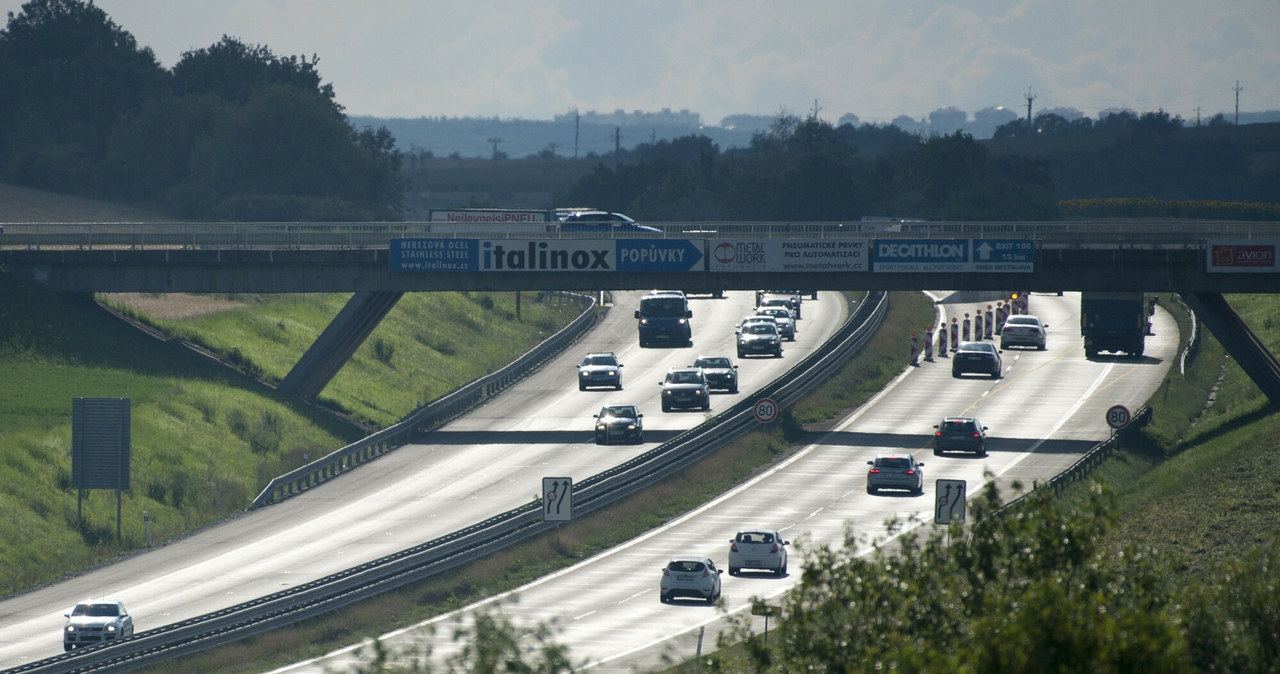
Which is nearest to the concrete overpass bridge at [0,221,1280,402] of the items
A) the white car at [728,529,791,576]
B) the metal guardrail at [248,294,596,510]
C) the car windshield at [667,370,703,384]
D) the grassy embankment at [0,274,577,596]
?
the grassy embankment at [0,274,577,596]

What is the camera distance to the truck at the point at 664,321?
83.0 metres

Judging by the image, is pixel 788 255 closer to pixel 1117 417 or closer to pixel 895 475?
pixel 1117 417

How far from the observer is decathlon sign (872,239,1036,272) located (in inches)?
2420

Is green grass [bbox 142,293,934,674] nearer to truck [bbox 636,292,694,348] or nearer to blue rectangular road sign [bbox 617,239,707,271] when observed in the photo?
blue rectangular road sign [bbox 617,239,707,271]

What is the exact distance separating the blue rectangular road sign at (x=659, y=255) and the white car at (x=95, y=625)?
100 ft

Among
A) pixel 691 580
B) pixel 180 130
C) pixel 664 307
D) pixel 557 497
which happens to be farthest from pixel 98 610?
pixel 180 130

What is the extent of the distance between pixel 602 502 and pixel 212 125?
115547 mm

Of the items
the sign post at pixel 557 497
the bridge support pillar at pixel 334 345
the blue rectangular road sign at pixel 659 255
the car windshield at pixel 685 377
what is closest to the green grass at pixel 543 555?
the sign post at pixel 557 497

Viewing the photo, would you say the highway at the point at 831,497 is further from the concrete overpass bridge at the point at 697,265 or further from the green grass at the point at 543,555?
the concrete overpass bridge at the point at 697,265

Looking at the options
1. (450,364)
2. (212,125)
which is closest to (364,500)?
(450,364)

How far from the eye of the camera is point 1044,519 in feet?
61.6

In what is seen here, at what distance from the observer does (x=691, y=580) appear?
1494 inches

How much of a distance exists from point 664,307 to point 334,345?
21085mm

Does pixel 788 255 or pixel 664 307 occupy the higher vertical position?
pixel 788 255
